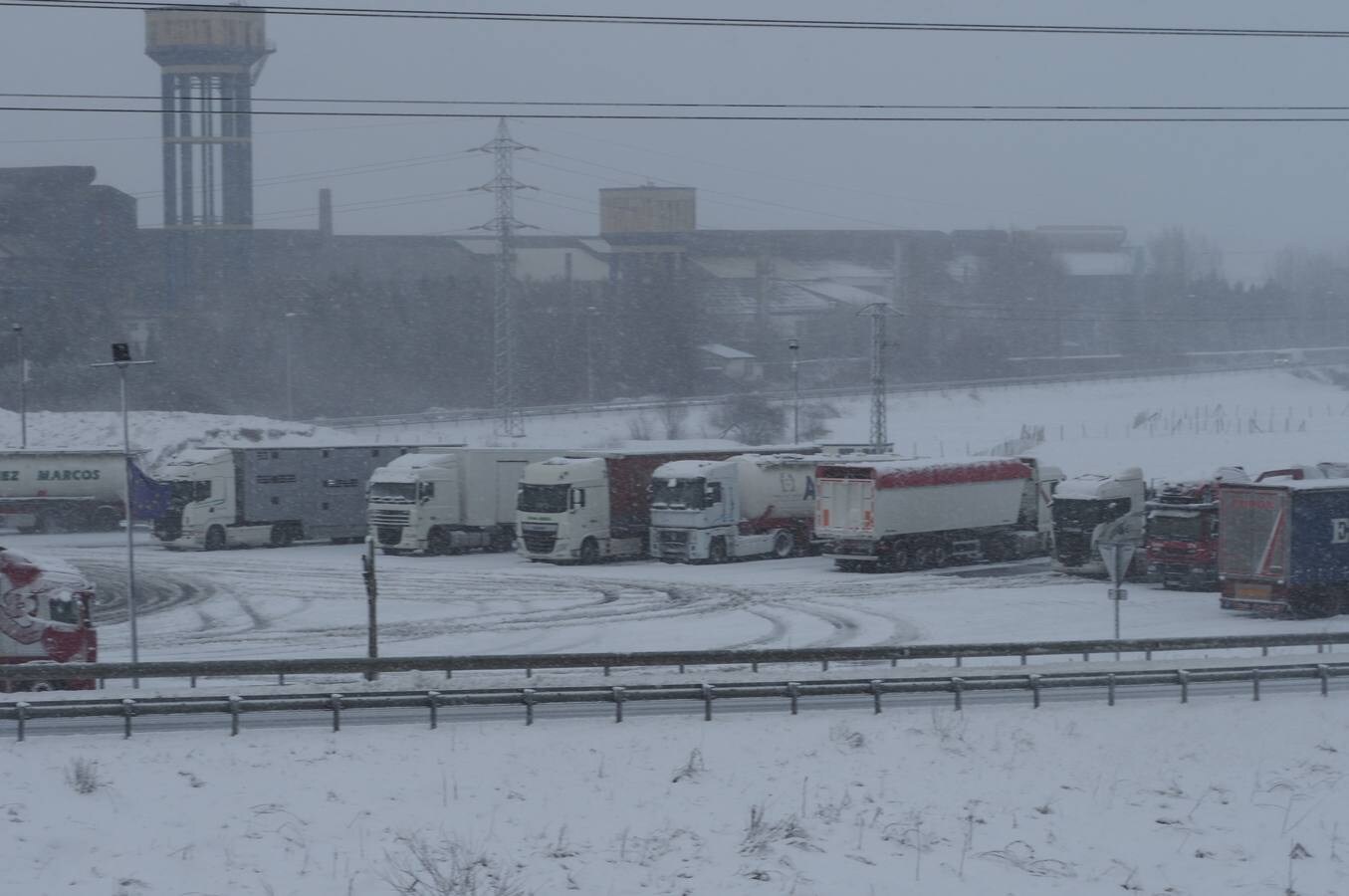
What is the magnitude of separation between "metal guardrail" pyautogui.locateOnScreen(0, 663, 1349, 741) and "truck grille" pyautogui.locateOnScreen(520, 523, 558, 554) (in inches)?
814

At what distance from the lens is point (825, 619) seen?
28.2 meters

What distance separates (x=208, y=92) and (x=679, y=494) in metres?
64.9

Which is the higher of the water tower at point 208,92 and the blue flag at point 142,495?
the water tower at point 208,92

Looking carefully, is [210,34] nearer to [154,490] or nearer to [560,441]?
[560,441]

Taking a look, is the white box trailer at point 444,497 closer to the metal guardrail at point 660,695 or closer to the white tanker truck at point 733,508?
the white tanker truck at point 733,508

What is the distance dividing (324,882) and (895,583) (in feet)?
74.9

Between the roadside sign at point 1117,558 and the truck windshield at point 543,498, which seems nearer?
the roadside sign at point 1117,558

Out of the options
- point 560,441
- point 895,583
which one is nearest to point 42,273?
point 560,441

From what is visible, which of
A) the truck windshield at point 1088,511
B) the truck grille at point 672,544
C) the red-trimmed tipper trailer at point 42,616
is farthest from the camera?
the truck grille at point 672,544

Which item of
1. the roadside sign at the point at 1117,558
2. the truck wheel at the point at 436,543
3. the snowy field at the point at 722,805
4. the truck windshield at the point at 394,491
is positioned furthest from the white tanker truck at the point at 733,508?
the snowy field at the point at 722,805

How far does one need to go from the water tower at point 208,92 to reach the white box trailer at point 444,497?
169 feet

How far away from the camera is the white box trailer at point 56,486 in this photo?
48.1m

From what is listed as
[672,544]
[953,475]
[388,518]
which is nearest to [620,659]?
[672,544]

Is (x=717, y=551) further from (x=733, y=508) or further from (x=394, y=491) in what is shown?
(x=394, y=491)
